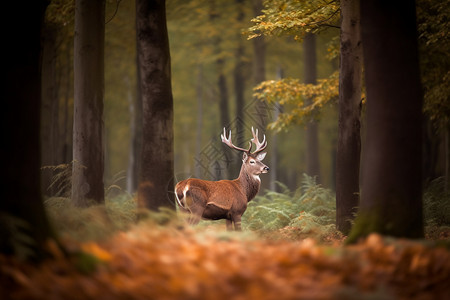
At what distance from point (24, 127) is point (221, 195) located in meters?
6.02

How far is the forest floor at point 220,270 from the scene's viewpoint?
397 centimetres

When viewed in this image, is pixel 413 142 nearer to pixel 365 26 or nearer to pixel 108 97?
pixel 365 26

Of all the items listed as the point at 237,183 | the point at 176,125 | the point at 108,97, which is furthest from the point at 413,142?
the point at 176,125

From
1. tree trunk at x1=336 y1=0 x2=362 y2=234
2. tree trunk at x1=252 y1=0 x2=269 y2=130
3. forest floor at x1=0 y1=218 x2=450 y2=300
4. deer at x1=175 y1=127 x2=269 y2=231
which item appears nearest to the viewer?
forest floor at x1=0 y1=218 x2=450 y2=300

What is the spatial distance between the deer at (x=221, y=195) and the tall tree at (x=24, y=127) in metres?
4.70

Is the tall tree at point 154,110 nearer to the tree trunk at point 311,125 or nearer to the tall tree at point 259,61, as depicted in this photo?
the tree trunk at point 311,125

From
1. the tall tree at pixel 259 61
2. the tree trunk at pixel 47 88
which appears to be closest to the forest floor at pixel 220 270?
the tree trunk at pixel 47 88

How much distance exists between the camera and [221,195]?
10672 mm

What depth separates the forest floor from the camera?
3967mm

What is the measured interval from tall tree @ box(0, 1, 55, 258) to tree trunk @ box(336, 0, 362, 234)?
6.81 m

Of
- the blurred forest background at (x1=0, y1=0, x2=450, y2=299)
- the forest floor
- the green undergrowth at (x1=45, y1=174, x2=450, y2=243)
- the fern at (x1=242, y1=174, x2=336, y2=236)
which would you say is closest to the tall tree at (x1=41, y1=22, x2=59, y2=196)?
the blurred forest background at (x1=0, y1=0, x2=450, y2=299)

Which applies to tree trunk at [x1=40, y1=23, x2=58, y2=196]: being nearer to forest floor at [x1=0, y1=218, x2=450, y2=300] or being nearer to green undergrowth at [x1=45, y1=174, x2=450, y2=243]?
green undergrowth at [x1=45, y1=174, x2=450, y2=243]

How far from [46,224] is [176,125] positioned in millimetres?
27536

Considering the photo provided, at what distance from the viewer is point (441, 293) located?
16.0ft
